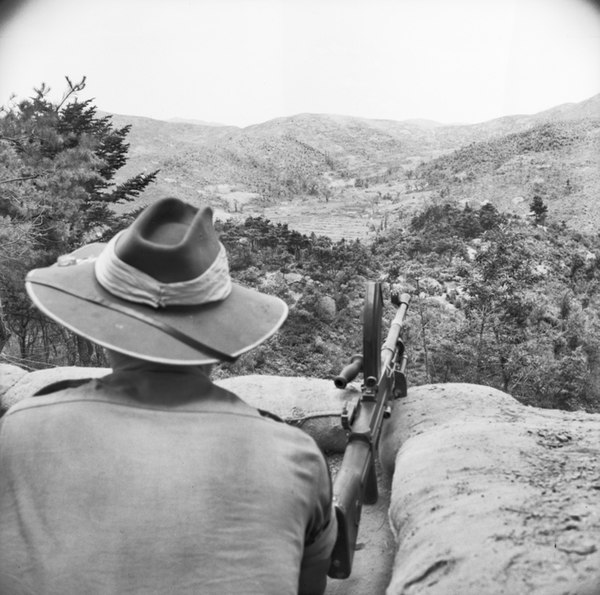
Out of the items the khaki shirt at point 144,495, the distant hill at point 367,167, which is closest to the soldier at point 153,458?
the khaki shirt at point 144,495

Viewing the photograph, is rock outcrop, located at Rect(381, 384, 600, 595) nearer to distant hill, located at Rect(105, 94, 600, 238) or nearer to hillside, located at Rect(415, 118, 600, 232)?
hillside, located at Rect(415, 118, 600, 232)

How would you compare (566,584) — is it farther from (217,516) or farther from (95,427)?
(95,427)

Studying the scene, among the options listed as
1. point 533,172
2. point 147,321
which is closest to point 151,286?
point 147,321

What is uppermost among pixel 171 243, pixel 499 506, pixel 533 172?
pixel 533 172

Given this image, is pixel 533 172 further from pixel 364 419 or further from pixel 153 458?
pixel 153 458

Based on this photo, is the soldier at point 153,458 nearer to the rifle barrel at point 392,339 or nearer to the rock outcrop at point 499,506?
the rock outcrop at point 499,506

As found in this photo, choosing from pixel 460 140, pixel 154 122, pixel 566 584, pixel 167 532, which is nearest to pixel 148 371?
pixel 167 532

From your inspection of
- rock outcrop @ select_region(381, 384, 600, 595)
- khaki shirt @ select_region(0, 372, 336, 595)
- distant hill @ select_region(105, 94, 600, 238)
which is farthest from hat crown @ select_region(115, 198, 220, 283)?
distant hill @ select_region(105, 94, 600, 238)
